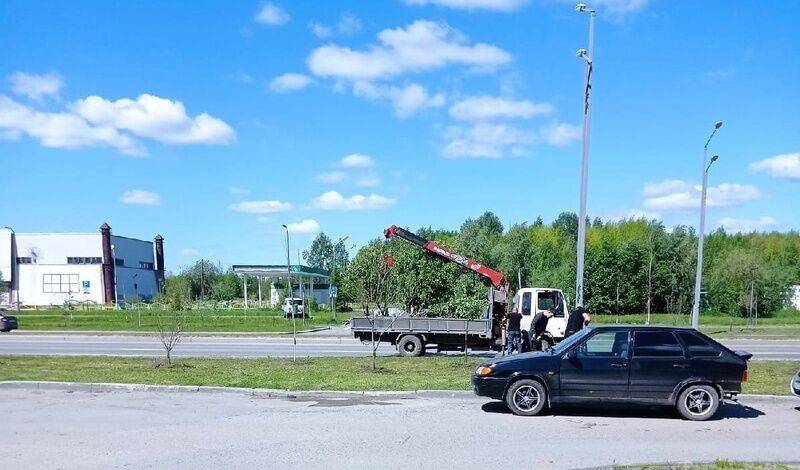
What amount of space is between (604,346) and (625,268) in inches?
2206

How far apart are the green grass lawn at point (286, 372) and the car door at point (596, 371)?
275 centimetres

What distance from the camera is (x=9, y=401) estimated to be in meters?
12.2

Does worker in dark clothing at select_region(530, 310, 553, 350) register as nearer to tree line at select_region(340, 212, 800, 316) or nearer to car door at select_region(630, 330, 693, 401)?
car door at select_region(630, 330, 693, 401)

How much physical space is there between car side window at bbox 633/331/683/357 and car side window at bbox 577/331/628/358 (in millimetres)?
182

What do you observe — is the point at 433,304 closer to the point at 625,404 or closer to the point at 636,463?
the point at 625,404

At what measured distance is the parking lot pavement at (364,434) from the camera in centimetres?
788

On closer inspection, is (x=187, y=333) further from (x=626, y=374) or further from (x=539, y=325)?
(x=626, y=374)

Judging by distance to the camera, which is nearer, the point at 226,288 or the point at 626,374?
the point at 626,374

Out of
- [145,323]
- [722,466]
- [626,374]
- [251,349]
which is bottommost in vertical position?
[145,323]

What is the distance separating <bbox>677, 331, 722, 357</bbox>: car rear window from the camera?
10.6 m

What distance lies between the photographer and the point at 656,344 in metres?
10.7

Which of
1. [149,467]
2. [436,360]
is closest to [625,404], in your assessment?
[149,467]

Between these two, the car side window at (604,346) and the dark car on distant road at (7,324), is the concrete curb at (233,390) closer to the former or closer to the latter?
the car side window at (604,346)

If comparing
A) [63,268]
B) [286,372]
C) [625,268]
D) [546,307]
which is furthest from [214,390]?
[63,268]
